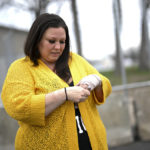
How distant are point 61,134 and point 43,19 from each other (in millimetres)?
771

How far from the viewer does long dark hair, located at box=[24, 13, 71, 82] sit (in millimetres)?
1523

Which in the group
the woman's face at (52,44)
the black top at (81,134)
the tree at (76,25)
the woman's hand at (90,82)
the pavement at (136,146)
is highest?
the tree at (76,25)

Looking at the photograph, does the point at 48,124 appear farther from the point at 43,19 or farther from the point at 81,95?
the point at 43,19

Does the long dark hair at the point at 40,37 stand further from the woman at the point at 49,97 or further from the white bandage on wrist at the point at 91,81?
the white bandage on wrist at the point at 91,81

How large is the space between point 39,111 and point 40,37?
0.50 meters

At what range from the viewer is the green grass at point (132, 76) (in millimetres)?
4359

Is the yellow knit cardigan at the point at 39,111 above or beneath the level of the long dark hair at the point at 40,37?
beneath

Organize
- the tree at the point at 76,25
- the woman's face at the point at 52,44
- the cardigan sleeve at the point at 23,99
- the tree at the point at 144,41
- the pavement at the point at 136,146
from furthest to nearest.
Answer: the tree at the point at 144,41 → the tree at the point at 76,25 → the pavement at the point at 136,146 → the woman's face at the point at 52,44 → the cardigan sleeve at the point at 23,99

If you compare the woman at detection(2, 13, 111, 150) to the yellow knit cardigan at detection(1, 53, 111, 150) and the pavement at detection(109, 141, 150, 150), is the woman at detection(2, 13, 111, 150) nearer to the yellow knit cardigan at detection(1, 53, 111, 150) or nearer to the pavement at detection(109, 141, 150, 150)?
the yellow knit cardigan at detection(1, 53, 111, 150)

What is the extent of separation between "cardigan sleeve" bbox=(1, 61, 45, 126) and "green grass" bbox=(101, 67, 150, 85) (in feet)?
9.69

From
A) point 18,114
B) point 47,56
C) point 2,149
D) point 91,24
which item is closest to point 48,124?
point 18,114

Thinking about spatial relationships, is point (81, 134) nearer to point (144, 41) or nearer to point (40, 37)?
point (40, 37)

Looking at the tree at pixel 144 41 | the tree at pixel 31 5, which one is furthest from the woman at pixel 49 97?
the tree at pixel 144 41

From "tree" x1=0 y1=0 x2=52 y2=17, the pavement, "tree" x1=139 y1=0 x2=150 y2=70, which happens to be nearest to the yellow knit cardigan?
"tree" x1=0 y1=0 x2=52 y2=17
